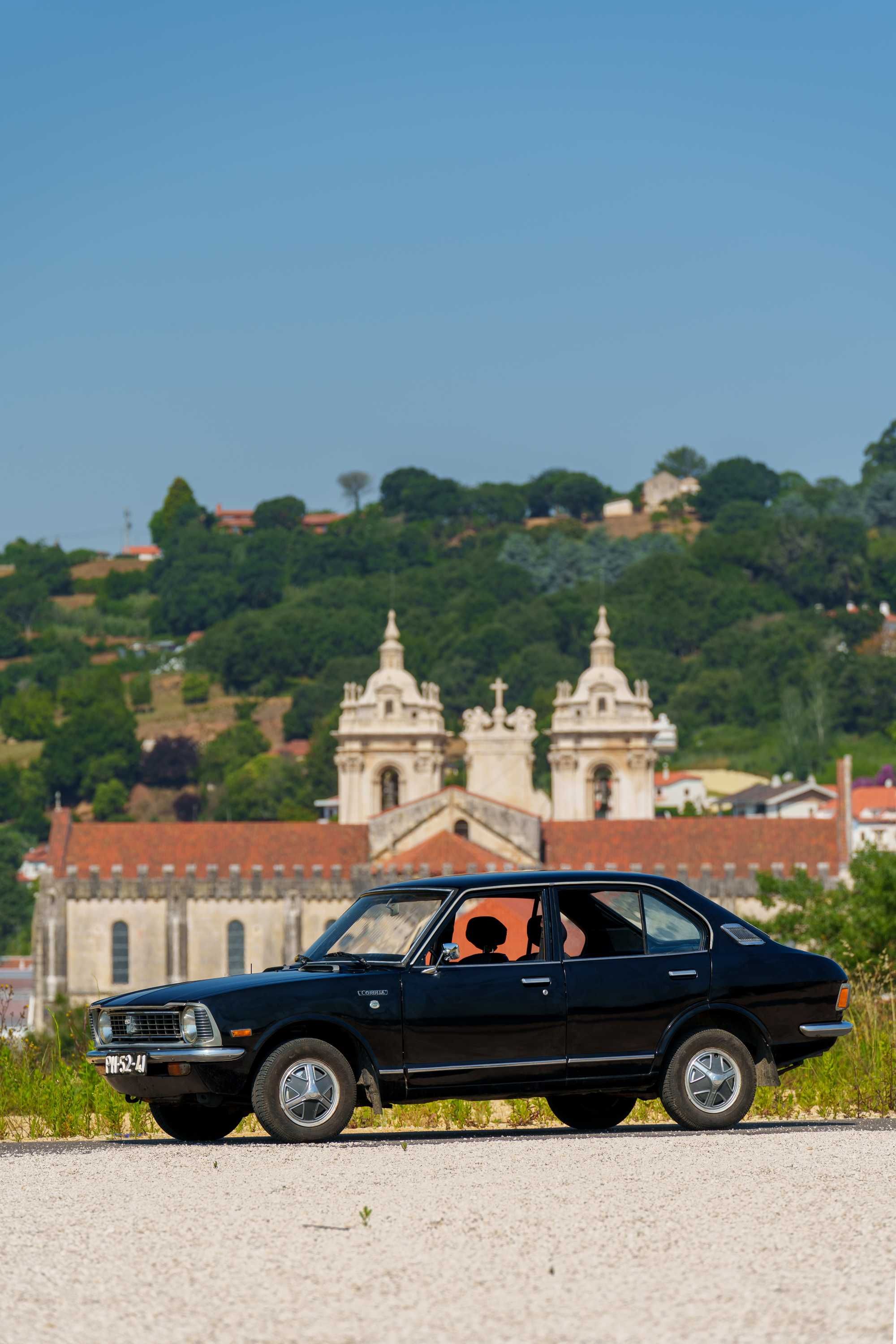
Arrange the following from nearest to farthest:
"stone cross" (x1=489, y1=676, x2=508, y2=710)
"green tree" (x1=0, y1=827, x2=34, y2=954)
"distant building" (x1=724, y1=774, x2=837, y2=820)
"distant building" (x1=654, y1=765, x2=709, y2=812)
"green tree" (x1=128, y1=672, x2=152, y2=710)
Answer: "stone cross" (x1=489, y1=676, x2=508, y2=710) → "green tree" (x1=0, y1=827, x2=34, y2=954) → "distant building" (x1=724, y1=774, x2=837, y2=820) → "distant building" (x1=654, y1=765, x2=709, y2=812) → "green tree" (x1=128, y1=672, x2=152, y2=710)

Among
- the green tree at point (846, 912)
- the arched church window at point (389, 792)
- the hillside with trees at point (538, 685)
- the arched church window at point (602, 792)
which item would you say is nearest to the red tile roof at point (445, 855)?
the arched church window at point (389, 792)

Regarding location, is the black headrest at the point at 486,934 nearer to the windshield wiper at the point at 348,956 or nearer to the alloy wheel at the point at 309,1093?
the windshield wiper at the point at 348,956

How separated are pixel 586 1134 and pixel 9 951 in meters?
113

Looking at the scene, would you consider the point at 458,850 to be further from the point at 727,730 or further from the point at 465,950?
the point at 727,730

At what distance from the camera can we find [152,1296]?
24.7 feet

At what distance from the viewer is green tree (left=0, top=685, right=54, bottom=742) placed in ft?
616

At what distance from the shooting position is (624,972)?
40.5 feet

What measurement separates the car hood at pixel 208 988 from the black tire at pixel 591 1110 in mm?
1961

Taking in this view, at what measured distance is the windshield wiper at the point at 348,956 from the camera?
485 inches

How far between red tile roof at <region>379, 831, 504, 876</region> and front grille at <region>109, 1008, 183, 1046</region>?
6804cm

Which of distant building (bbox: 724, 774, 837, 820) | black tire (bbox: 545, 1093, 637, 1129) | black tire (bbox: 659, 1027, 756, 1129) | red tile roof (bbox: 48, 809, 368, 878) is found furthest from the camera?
distant building (bbox: 724, 774, 837, 820)

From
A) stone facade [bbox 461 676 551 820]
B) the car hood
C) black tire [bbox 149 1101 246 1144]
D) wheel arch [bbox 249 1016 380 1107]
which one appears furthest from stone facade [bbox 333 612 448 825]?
wheel arch [bbox 249 1016 380 1107]

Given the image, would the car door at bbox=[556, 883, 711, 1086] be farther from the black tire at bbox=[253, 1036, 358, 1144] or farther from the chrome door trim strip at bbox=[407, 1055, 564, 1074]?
the black tire at bbox=[253, 1036, 358, 1144]

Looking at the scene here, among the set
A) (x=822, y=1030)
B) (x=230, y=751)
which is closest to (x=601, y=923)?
(x=822, y=1030)
